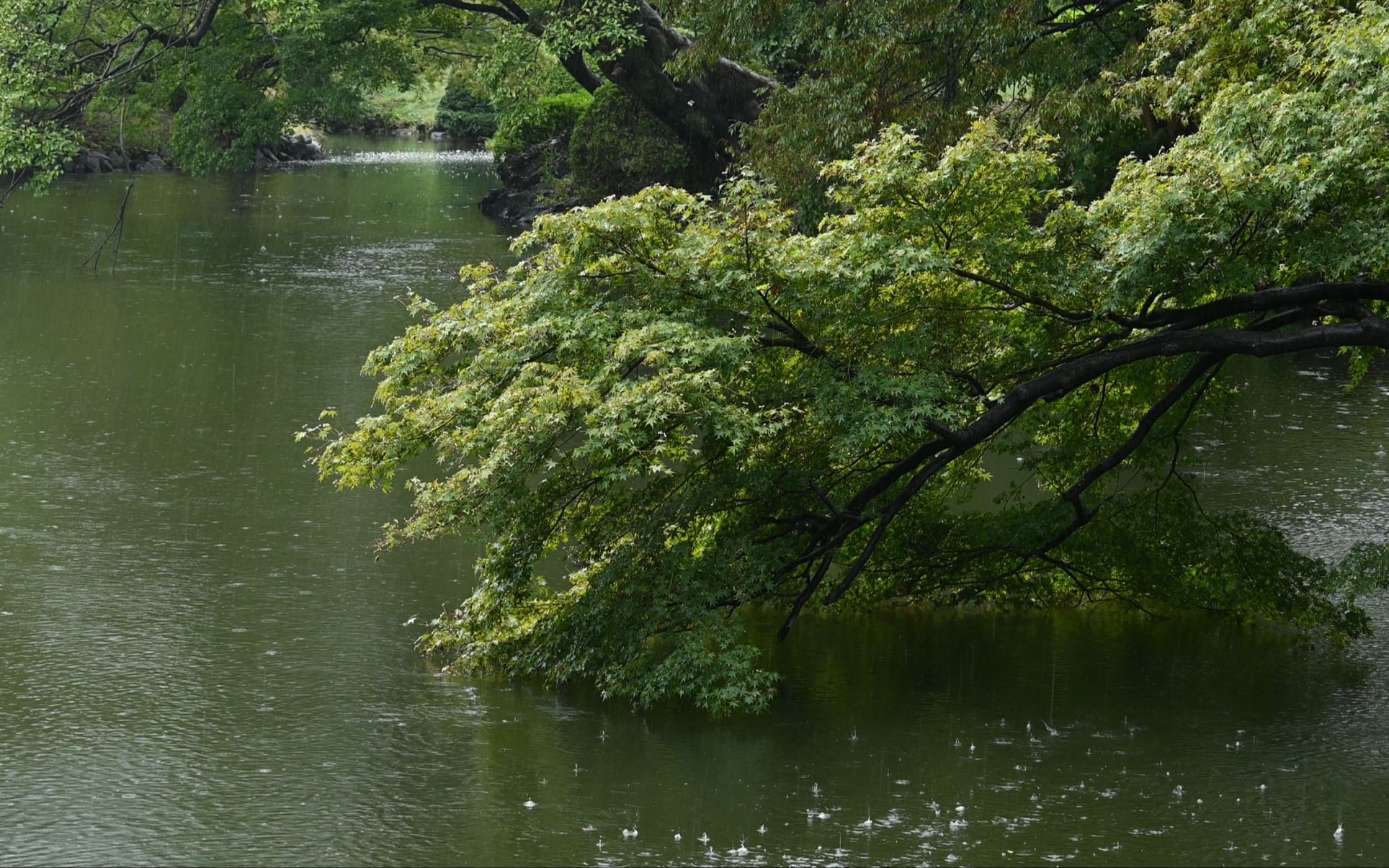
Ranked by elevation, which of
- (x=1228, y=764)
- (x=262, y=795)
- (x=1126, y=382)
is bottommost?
(x=262, y=795)

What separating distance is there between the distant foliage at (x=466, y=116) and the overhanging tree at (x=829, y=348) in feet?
192

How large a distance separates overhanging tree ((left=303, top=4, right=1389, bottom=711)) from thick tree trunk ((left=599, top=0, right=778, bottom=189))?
17169mm

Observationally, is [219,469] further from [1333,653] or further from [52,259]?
[52,259]

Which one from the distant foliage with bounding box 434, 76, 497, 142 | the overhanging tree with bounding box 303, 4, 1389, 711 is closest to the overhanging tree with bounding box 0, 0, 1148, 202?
the overhanging tree with bounding box 303, 4, 1389, 711

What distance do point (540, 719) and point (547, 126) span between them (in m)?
33.1

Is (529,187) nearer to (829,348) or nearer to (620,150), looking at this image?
(620,150)

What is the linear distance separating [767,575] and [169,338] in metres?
15.4

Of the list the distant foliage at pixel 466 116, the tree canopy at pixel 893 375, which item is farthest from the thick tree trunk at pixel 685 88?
the distant foliage at pixel 466 116

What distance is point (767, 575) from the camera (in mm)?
10445

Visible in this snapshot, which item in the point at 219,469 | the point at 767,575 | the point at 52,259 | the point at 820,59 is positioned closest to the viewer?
the point at 767,575

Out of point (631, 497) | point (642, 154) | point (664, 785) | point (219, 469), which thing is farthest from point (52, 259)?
point (664, 785)

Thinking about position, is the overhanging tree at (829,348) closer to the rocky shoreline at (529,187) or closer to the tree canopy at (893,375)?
the tree canopy at (893,375)

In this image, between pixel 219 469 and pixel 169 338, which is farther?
pixel 169 338

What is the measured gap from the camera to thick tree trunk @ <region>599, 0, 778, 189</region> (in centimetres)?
2817
